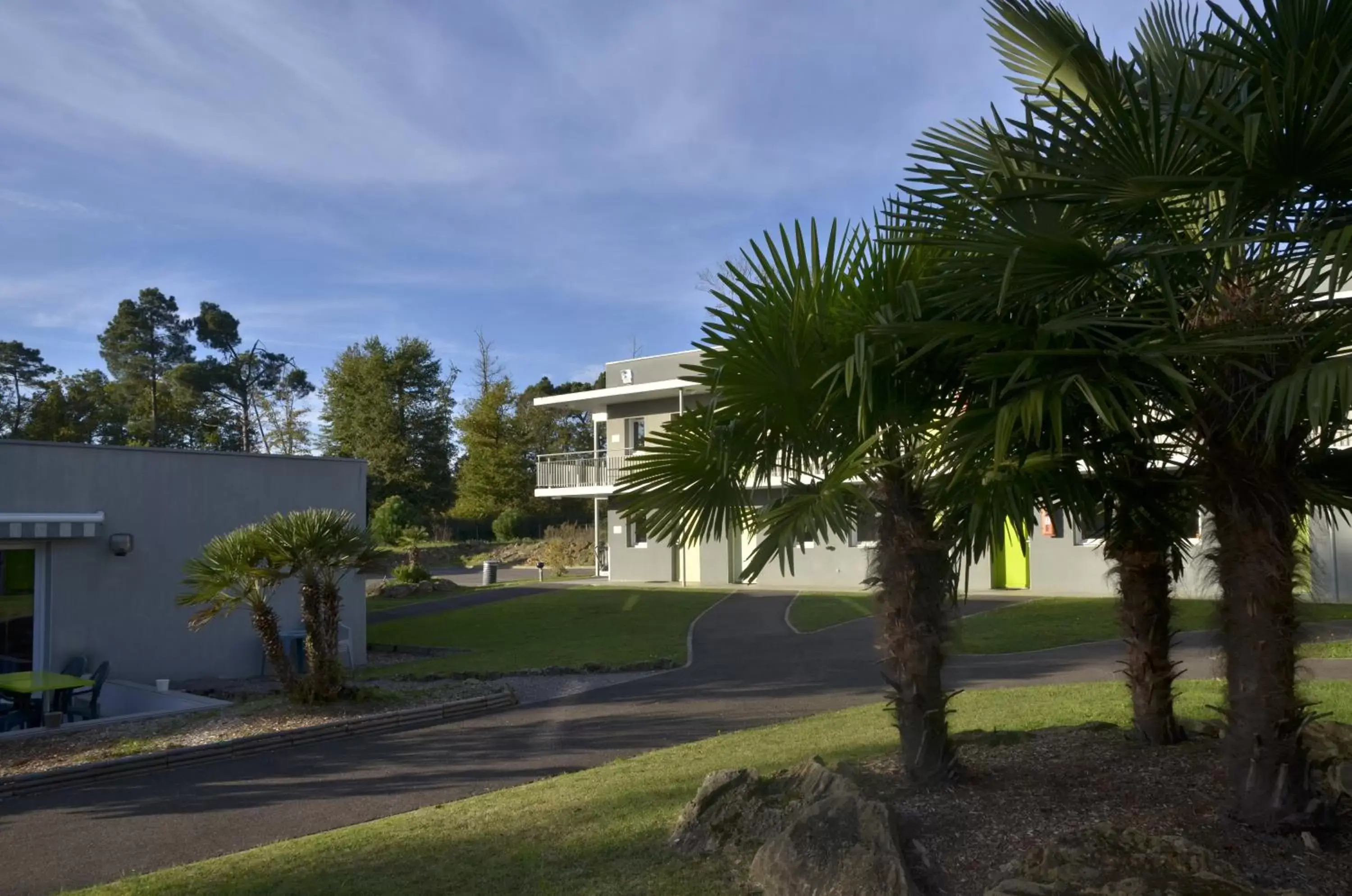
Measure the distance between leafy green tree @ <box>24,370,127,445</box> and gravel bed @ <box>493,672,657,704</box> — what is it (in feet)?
142

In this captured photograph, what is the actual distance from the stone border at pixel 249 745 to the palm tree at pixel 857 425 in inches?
272

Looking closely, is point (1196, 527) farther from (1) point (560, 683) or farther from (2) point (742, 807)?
(1) point (560, 683)

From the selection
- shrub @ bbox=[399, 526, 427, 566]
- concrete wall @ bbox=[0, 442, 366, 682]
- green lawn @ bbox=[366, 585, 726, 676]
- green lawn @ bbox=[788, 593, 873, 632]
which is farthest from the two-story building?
concrete wall @ bbox=[0, 442, 366, 682]

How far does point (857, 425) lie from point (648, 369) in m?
27.1

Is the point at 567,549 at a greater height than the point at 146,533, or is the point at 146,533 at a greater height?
the point at 146,533

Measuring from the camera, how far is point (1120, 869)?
14.7ft

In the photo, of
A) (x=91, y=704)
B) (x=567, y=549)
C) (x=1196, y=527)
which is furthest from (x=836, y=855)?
(x=567, y=549)

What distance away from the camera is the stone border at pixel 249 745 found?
31.0 feet

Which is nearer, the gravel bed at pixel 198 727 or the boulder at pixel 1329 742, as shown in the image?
the boulder at pixel 1329 742

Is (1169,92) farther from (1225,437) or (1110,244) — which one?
(1225,437)

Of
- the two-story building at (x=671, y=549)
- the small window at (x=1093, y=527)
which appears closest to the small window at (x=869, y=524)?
the small window at (x=1093, y=527)

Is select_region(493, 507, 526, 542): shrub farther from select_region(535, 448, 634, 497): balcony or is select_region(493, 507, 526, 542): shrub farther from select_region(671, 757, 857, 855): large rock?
select_region(671, 757, 857, 855): large rock

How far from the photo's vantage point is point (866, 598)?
78.7 feet

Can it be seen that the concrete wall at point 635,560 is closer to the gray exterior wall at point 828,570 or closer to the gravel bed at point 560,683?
the gray exterior wall at point 828,570
